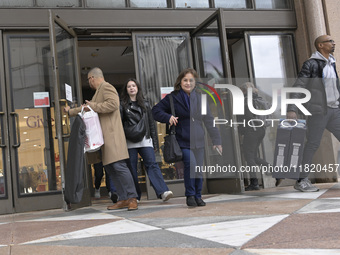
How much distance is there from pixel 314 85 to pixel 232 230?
3075 millimetres

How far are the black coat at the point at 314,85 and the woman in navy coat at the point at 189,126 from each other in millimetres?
1232

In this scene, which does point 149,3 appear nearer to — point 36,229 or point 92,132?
point 92,132

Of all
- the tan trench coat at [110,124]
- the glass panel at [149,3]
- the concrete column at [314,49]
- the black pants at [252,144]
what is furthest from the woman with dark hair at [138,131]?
the concrete column at [314,49]

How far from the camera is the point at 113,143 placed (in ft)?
16.3

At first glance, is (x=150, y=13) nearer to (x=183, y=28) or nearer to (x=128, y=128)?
(x=183, y=28)

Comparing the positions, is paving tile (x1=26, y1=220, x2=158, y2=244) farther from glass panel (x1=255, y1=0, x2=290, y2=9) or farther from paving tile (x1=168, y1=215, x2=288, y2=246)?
glass panel (x1=255, y1=0, x2=290, y2=9)

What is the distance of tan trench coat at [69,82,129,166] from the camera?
4945 mm

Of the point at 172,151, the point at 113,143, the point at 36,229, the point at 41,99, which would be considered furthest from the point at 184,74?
the point at 41,99

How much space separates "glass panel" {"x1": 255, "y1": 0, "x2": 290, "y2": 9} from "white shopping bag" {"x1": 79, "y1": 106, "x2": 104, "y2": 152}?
A: 13.3ft

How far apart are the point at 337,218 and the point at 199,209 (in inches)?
65.9

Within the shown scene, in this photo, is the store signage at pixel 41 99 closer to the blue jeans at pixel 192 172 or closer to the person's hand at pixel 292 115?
the blue jeans at pixel 192 172

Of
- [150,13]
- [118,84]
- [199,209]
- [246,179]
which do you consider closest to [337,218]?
[199,209]

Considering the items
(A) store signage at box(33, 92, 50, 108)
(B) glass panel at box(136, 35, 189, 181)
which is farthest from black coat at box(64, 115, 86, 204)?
(B) glass panel at box(136, 35, 189, 181)

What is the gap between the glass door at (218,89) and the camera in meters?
6.52
